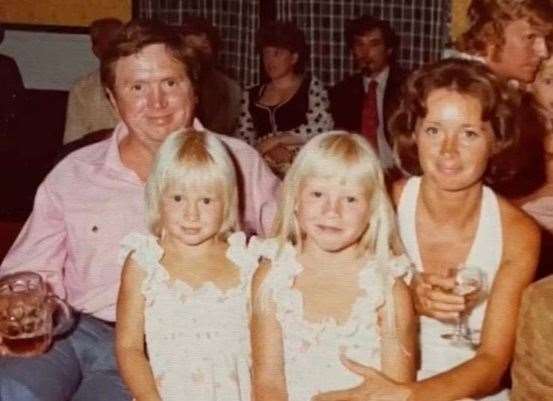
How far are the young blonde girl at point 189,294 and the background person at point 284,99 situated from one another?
253cm

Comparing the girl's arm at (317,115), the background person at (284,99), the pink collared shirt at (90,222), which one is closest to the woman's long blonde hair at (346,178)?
the pink collared shirt at (90,222)

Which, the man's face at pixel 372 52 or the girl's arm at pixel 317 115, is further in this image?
the man's face at pixel 372 52

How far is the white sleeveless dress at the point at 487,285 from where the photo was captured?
2.15 metres

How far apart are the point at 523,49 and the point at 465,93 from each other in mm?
805

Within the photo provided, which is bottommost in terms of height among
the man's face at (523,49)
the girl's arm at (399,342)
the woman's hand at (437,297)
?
the girl's arm at (399,342)

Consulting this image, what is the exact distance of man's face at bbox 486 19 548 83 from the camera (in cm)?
280

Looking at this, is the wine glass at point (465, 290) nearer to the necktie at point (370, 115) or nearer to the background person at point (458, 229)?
the background person at point (458, 229)

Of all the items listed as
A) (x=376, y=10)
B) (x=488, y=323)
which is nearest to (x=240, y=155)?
(x=488, y=323)

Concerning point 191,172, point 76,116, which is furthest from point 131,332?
point 76,116

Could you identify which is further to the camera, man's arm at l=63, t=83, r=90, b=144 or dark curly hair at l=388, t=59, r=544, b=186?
man's arm at l=63, t=83, r=90, b=144

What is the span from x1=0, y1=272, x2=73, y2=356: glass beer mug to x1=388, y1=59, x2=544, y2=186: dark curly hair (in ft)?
2.84

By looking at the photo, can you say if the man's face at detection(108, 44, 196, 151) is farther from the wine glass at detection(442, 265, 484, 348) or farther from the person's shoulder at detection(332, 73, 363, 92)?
the person's shoulder at detection(332, 73, 363, 92)

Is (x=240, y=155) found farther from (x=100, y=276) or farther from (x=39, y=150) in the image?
(x=39, y=150)

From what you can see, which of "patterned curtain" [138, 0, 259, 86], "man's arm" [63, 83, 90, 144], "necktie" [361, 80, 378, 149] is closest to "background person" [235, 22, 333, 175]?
"necktie" [361, 80, 378, 149]
